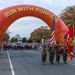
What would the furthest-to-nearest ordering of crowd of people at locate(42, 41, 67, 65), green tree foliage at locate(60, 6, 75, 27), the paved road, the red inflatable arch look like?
green tree foliage at locate(60, 6, 75, 27), the red inflatable arch, crowd of people at locate(42, 41, 67, 65), the paved road

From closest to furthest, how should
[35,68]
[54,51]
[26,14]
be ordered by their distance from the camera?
[35,68], [54,51], [26,14]

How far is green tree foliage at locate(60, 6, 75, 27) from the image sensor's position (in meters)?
56.4

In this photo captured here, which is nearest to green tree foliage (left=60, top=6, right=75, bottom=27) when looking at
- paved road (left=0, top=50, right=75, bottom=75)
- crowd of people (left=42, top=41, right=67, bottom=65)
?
crowd of people (left=42, top=41, right=67, bottom=65)

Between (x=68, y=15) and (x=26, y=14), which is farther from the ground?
(x=68, y=15)

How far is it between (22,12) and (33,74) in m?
18.4

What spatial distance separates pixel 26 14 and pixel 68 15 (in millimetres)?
28104

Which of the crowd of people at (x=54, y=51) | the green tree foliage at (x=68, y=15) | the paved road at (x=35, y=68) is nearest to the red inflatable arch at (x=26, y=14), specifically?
the paved road at (x=35, y=68)

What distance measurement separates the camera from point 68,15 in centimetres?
5866

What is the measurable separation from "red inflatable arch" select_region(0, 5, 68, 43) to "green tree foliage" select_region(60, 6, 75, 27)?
24487mm

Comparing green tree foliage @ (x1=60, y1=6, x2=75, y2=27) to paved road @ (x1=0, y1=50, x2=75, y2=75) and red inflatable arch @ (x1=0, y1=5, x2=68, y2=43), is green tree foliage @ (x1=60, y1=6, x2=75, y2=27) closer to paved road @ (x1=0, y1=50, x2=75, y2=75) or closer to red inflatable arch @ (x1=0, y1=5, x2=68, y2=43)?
red inflatable arch @ (x1=0, y1=5, x2=68, y2=43)

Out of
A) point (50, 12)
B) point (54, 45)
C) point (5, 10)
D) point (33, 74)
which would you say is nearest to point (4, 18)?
point (5, 10)

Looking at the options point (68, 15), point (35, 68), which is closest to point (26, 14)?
point (35, 68)

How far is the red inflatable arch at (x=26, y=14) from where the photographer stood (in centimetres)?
2988

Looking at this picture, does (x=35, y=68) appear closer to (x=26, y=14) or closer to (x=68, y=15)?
(x=26, y=14)
